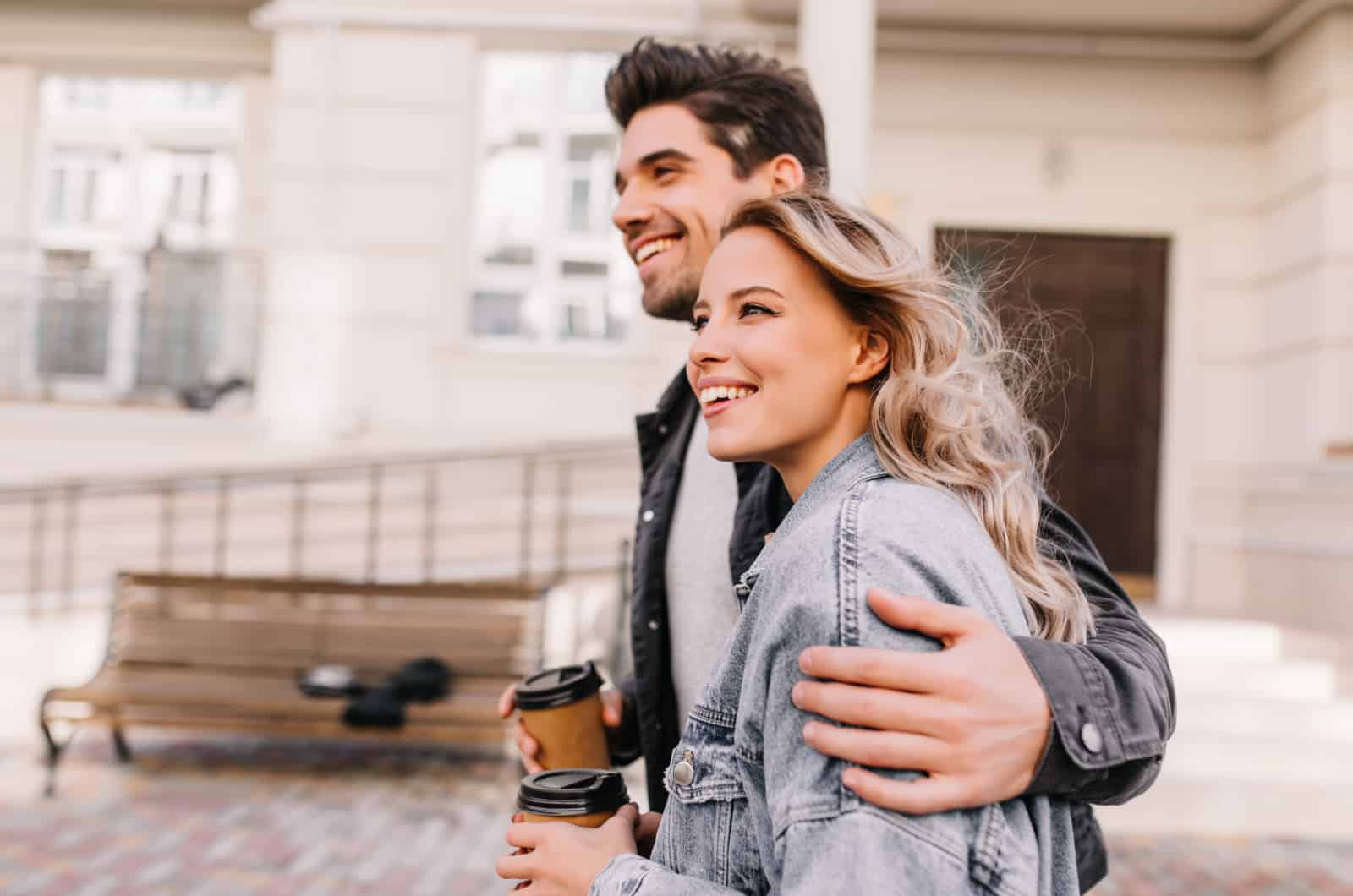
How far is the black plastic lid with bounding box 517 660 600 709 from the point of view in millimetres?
1782

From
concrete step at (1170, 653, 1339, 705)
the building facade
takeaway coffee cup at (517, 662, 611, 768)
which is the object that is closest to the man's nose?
takeaway coffee cup at (517, 662, 611, 768)

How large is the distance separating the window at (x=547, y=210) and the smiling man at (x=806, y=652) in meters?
7.36

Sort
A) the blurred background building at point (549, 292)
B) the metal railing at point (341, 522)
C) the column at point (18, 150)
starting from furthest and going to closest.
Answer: the column at point (18, 150)
the blurred background building at point (549, 292)
the metal railing at point (341, 522)

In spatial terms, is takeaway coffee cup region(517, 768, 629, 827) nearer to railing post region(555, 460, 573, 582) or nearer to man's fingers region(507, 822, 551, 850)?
man's fingers region(507, 822, 551, 850)

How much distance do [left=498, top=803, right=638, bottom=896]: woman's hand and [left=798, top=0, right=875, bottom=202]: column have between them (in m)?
4.67

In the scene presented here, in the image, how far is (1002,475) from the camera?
128 centimetres

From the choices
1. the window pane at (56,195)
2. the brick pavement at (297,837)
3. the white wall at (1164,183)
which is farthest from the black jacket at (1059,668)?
the window pane at (56,195)

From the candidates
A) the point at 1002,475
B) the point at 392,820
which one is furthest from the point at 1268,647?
the point at 1002,475

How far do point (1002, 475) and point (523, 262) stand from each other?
27.7 ft

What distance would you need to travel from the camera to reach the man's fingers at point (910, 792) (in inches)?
38.9

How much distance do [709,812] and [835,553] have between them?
32 cm

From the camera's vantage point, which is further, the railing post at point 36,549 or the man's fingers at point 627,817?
the railing post at point 36,549

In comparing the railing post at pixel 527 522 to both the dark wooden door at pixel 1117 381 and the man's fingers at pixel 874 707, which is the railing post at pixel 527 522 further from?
the man's fingers at pixel 874 707

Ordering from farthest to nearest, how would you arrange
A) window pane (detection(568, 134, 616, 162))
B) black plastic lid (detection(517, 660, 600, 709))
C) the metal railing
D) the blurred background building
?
window pane (detection(568, 134, 616, 162))
the blurred background building
the metal railing
black plastic lid (detection(517, 660, 600, 709))
